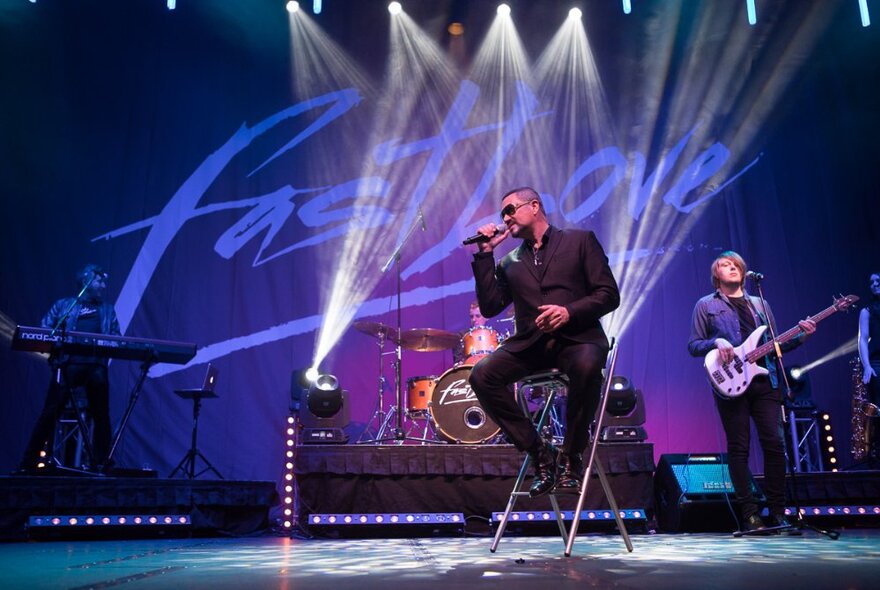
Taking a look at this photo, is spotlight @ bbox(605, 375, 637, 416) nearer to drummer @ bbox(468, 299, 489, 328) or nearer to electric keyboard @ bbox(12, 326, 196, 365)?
drummer @ bbox(468, 299, 489, 328)

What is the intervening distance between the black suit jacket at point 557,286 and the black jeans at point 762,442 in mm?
1649

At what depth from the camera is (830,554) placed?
119 inches

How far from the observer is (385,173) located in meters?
7.84

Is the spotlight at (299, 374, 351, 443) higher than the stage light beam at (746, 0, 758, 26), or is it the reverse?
the stage light beam at (746, 0, 758, 26)

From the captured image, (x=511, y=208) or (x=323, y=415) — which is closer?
(x=511, y=208)

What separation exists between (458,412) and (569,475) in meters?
3.20

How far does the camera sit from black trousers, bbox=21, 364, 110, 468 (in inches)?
225

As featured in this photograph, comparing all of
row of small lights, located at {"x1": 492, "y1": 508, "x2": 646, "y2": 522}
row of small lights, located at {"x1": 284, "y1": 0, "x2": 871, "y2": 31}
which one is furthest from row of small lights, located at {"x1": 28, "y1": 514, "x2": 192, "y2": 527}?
row of small lights, located at {"x1": 284, "y1": 0, "x2": 871, "y2": 31}

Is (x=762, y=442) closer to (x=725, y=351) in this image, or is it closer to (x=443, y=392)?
(x=725, y=351)

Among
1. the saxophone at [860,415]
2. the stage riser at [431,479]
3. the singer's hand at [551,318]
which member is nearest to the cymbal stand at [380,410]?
the stage riser at [431,479]

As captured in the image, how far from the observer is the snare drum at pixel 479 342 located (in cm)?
668

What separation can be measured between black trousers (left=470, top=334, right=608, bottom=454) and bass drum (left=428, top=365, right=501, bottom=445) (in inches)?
116

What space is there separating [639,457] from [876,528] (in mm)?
1616

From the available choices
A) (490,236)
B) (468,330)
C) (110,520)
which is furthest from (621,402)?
(110,520)
